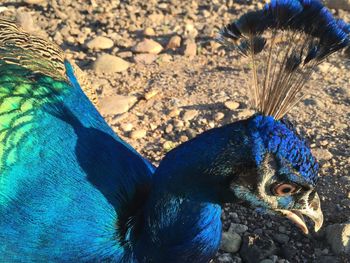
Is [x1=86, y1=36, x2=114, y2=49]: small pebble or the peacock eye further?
[x1=86, y1=36, x2=114, y2=49]: small pebble

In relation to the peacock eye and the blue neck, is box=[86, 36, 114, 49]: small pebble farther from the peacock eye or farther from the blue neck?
the peacock eye

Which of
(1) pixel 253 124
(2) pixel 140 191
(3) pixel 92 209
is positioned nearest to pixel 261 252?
(2) pixel 140 191

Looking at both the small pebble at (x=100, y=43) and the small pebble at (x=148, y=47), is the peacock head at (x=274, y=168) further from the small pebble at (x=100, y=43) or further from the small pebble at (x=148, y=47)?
the small pebble at (x=100, y=43)

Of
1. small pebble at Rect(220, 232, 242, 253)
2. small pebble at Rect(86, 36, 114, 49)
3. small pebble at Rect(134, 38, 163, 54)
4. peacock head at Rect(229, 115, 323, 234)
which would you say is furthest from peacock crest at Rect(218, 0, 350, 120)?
small pebble at Rect(86, 36, 114, 49)

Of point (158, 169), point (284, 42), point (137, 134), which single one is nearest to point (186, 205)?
point (158, 169)

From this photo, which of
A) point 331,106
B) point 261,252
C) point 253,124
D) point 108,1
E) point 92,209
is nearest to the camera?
point 253,124

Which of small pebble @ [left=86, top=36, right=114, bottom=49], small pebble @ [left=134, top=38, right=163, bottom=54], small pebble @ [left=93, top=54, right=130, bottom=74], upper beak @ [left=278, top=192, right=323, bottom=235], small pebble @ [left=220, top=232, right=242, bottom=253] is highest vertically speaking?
small pebble @ [left=134, top=38, right=163, bottom=54]

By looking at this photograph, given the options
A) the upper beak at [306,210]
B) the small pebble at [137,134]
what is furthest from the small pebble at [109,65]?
the upper beak at [306,210]

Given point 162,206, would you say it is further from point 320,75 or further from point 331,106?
point 320,75
